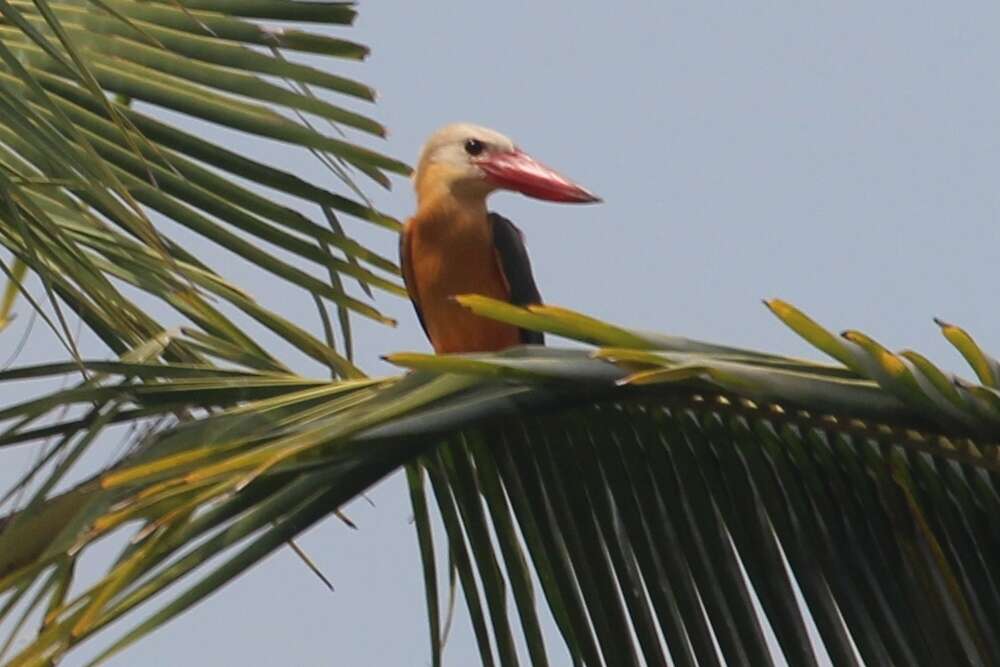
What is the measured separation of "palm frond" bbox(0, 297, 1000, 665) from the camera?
1.89m

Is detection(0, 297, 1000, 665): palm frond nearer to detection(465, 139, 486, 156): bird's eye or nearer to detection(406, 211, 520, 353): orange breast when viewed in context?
detection(406, 211, 520, 353): orange breast

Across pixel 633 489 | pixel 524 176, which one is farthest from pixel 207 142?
pixel 524 176

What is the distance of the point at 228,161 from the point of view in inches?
111

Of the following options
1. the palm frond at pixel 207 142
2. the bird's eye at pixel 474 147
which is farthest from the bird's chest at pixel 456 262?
the palm frond at pixel 207 142

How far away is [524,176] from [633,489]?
2891mm

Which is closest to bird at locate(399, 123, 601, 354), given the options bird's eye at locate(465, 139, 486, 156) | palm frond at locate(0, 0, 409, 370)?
bird's eye at locate(465, 139, 486, 156)

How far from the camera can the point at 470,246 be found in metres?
5.07

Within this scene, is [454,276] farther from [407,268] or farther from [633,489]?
[633,489]

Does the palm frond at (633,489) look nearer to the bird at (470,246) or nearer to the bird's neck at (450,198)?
the bird at (470,246)

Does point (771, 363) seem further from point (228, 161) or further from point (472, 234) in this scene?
point (472, 234)

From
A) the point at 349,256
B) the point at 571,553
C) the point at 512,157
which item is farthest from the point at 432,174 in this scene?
the point at 571,553

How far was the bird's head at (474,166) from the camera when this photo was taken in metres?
5.01

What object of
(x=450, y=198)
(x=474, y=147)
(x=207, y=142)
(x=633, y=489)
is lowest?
(x=633, y=489)

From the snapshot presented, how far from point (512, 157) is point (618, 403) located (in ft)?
9.94
